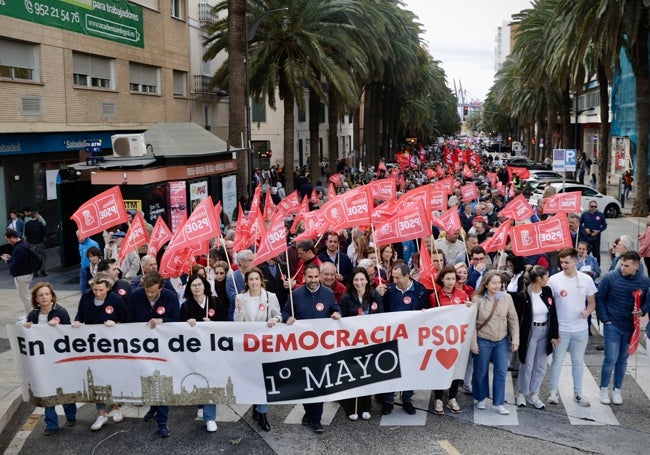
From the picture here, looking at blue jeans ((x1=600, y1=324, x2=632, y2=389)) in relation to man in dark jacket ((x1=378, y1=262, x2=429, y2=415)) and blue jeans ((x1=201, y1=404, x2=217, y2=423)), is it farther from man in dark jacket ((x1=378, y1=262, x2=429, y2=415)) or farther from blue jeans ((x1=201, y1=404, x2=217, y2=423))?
blue jeans ((x1=201, y1=404, x2=217, y2=423))

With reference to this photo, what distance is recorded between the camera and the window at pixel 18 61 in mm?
20531

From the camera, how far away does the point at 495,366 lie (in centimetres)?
787

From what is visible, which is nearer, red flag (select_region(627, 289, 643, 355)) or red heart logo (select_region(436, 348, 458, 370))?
red heart logo (select_region(436, 348, 458, 370))

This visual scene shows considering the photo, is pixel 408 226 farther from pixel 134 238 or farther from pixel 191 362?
pixel 134 238

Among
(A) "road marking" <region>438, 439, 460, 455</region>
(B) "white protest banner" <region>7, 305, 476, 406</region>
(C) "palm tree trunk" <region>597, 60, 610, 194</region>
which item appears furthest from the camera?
(C) "palm tree trunk" <region>597, 60, 610, 194</region>

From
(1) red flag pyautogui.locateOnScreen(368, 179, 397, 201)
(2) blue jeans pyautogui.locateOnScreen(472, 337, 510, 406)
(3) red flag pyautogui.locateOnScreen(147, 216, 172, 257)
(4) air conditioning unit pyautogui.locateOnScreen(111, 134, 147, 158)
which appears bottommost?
(2) blue jeans pyautogui.locateOnScreen(472, 337, 510, 406)

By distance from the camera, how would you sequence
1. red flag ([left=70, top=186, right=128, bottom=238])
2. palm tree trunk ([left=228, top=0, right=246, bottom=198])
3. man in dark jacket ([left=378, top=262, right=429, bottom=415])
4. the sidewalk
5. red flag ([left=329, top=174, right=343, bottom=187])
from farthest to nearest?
red flag ([left=329, top=174, right=343, bottom=187])
palm tree trunk ([left=228, top=0, right=246, bottom=198])
red flag ([left=70, top=186, right=128, bottom=238])
the sidewalk
man in dark jacket ([left=378, top=262, right=429, bottom=415])

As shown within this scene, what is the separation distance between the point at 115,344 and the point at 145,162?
1213 cm

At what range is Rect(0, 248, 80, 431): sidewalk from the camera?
333 inches

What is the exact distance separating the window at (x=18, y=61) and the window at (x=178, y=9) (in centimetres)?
1020

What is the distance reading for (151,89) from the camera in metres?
29.6

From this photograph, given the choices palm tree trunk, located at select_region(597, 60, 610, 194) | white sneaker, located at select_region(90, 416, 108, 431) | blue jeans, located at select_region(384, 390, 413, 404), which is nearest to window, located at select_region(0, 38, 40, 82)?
white sneaker, located at select_region(90, 416, 108, 431)

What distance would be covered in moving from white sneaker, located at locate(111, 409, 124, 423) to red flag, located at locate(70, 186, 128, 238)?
→ 3630mm

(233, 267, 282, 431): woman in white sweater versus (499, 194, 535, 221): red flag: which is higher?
(499, 194, 535, 221): red flag
